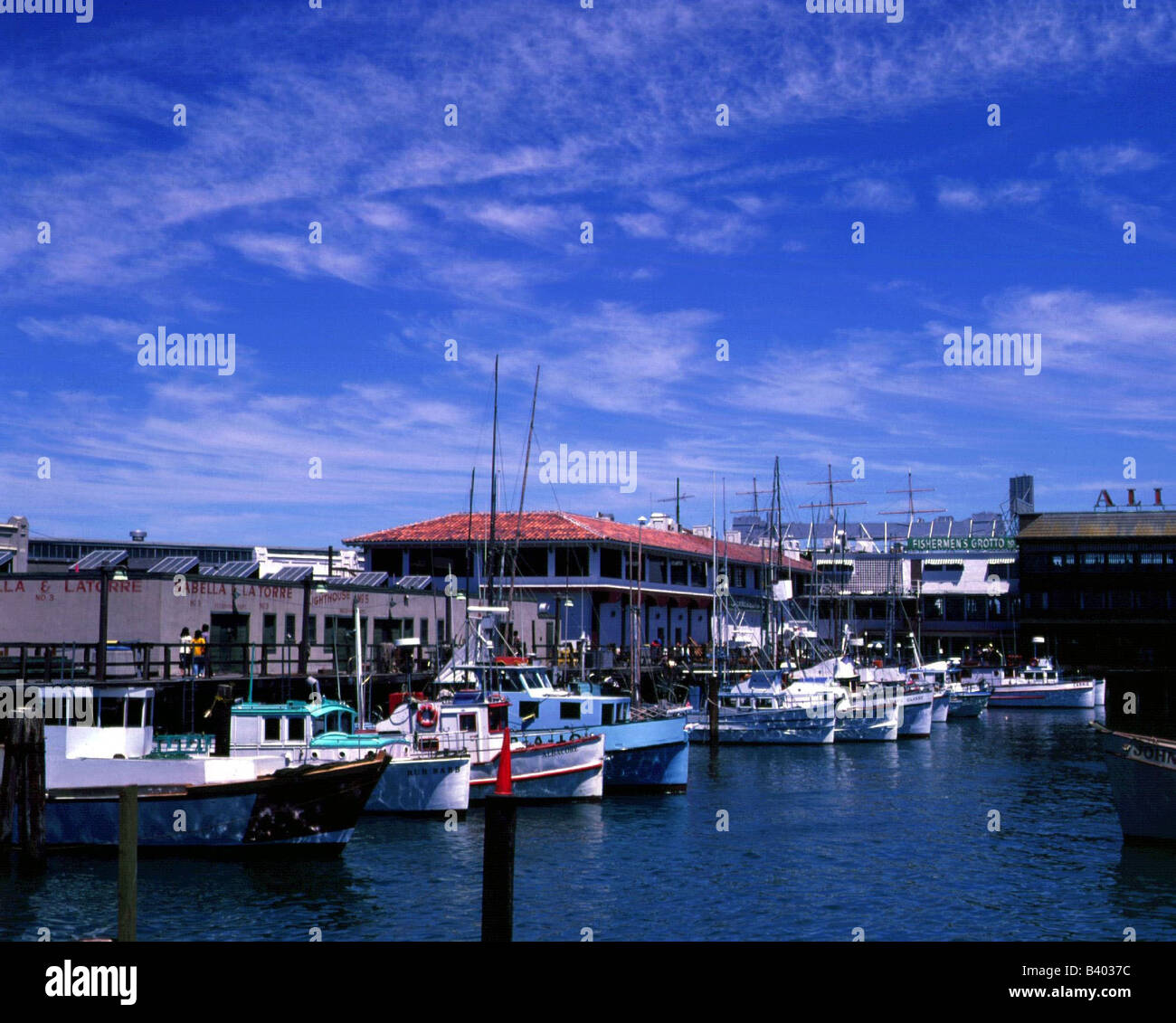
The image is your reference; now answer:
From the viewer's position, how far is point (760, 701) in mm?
61625

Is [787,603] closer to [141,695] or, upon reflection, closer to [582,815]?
[582,815]

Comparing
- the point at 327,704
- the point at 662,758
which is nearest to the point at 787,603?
the point at 662,758

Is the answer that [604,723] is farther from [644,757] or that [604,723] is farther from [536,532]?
[536,532]

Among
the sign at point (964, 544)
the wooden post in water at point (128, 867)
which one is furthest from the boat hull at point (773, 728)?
the sign at point (964, 544)

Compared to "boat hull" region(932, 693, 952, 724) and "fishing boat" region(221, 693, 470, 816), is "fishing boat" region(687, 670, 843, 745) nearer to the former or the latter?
"boat hull" region(932, 693, 952, 724)

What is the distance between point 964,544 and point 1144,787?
95.0 metres

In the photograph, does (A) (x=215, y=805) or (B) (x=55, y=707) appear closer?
(A) (x=215, y=805)

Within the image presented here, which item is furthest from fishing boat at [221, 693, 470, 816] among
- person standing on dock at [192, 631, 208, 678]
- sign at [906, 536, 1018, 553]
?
sign at [906, 536, 1018, 553]

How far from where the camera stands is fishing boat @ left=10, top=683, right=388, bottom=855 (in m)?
27.9

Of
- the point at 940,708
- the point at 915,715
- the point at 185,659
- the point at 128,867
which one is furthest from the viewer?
the point at 940,708

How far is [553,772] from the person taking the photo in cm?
3772

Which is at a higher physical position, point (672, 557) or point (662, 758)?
point (672, 557)

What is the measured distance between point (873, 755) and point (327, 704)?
1193 inches

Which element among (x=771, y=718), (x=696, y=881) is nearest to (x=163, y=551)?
(x=771, y=718)
